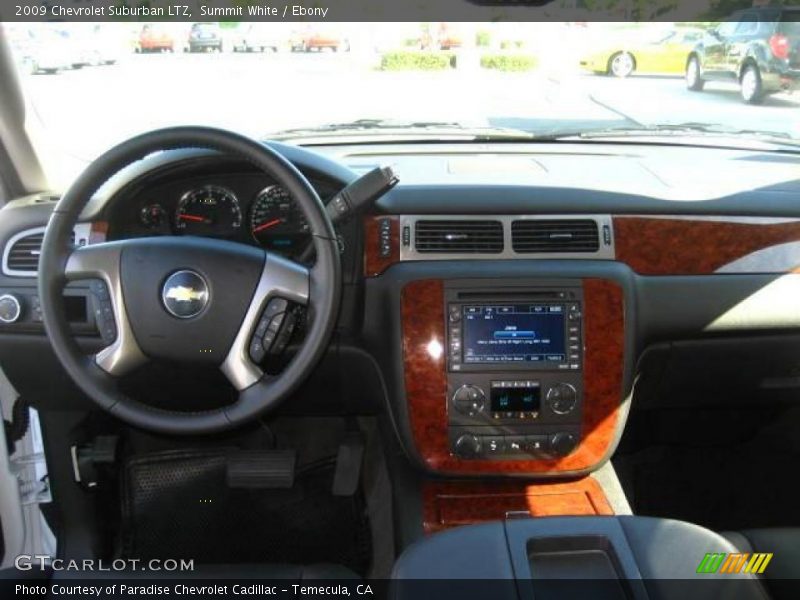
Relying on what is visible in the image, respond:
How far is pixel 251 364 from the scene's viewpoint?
200 centimetres

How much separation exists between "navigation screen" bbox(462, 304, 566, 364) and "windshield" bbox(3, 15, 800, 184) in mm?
802

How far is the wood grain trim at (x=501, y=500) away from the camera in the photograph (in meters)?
2.46

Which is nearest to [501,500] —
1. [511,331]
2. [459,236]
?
[511,331]

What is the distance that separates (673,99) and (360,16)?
3.91 feet

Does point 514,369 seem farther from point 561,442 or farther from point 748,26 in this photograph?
point 748,26

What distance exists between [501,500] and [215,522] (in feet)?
3.32

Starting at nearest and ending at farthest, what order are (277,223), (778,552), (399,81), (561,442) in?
(778,552) → (277,223) → (561,442) → (399,81)

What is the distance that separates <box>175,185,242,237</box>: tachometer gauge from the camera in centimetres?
233

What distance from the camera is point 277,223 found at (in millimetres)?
2332

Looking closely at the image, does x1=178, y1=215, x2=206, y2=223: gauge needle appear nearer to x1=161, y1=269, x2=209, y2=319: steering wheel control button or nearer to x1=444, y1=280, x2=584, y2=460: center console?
x1=161, y1=269, x2=209, y2=319: steering wheel control button

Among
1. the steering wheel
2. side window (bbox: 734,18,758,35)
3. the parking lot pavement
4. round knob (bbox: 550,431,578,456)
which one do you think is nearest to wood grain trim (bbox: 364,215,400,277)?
the steering wheel

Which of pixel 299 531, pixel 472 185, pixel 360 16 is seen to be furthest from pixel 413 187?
pixel 299 531

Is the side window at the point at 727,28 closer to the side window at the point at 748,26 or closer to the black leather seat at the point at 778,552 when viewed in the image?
the side window at the point at 748,26

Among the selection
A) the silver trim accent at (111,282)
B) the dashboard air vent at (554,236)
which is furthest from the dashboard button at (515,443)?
the silver trim accent at (111,282)
